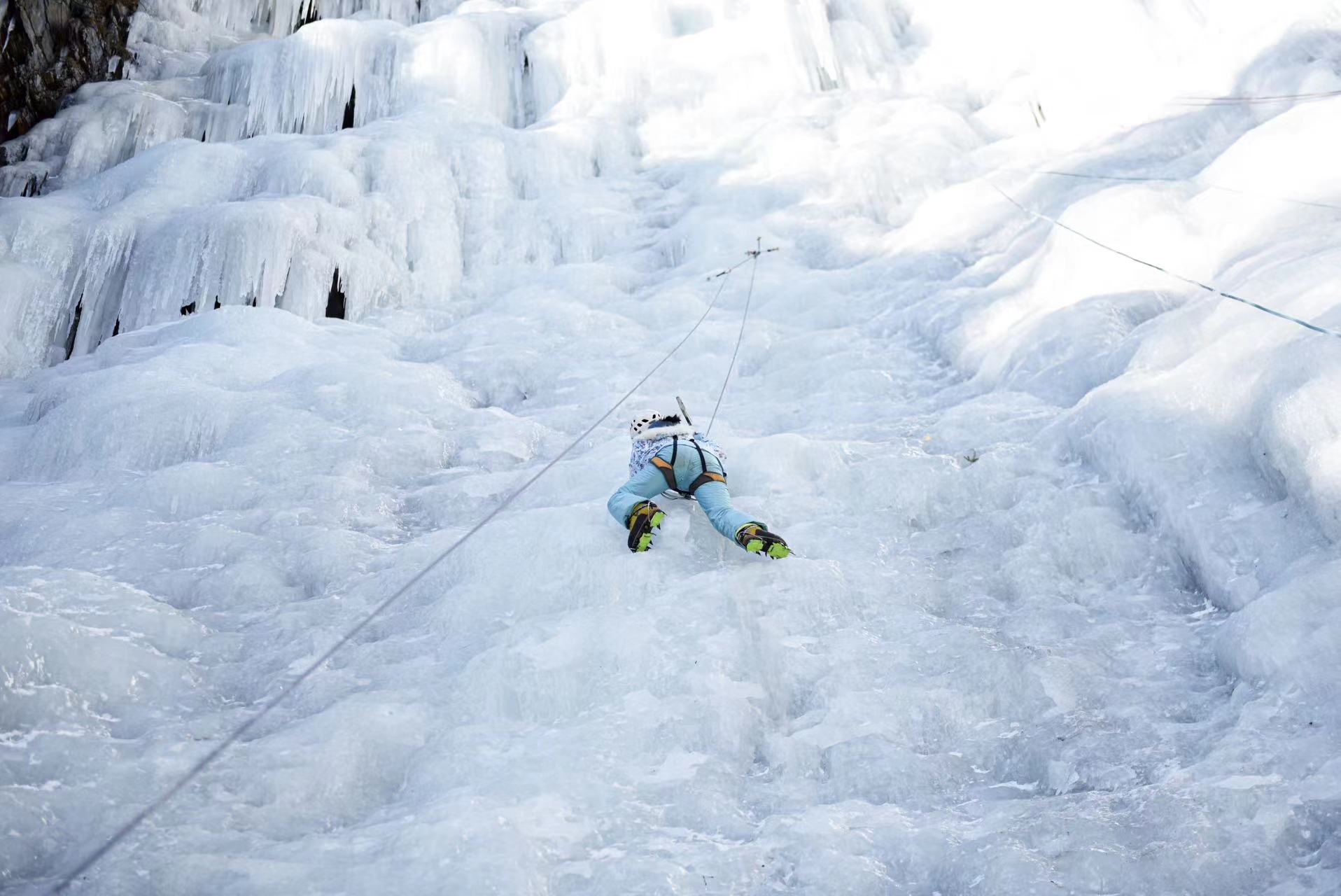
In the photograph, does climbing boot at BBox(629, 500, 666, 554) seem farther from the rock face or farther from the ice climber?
the rock face

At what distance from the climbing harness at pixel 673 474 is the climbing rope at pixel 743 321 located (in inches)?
46.1

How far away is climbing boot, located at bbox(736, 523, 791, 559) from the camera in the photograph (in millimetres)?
4230

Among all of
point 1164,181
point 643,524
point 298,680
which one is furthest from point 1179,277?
point 298,680

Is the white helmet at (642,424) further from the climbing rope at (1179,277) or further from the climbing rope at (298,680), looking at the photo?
the climbing rope at (1179,277)

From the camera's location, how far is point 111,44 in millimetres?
13195

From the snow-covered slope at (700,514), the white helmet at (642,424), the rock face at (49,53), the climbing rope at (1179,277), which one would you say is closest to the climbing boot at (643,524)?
the snow-covered slope at (700,514)

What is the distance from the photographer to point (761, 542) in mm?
4227

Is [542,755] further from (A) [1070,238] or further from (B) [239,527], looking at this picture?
(A) [1070,238]

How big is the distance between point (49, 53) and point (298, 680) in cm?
1292

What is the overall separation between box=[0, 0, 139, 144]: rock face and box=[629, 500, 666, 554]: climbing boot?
1192cm

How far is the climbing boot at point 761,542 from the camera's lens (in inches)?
167

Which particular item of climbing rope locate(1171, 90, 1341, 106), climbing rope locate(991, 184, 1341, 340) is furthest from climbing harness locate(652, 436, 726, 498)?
climbing rope locate(1171, 90, 1341, 106)

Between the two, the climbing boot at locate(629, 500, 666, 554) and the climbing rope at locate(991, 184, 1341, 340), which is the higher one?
the climbing rope at locate(991, 184, 1341, 340)

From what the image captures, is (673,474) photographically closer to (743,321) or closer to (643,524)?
(643,524)
